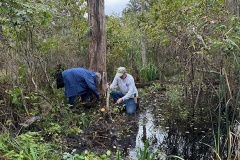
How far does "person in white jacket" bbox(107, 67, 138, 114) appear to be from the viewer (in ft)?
22.9

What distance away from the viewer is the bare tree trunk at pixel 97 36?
698cm

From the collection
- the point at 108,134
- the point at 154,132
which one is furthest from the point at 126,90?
the point at 108,134

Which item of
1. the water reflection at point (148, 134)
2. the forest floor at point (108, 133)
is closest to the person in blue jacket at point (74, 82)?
the forest floor at point (108, 133)

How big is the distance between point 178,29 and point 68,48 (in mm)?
3664

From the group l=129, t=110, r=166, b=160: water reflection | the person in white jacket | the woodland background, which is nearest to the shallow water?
l=129, t=110, r=166, b=160: water reflection

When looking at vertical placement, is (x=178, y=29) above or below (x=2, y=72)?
above

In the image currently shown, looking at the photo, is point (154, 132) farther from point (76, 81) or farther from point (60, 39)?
point (60, 39)

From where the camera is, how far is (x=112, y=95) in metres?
7.43

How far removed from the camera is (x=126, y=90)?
284 inches

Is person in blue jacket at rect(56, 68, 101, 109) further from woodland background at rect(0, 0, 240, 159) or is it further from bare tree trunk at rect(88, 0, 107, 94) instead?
bare tree trunk at rect(88, 0, 107, 94)

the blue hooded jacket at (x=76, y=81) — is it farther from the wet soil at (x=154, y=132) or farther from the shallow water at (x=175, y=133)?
the shallow water at (x=175, y=133)

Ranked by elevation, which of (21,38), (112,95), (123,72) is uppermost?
(21,38)

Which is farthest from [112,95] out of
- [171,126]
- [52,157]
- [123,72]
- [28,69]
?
[52,157]

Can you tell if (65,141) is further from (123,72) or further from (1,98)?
(123,72)
